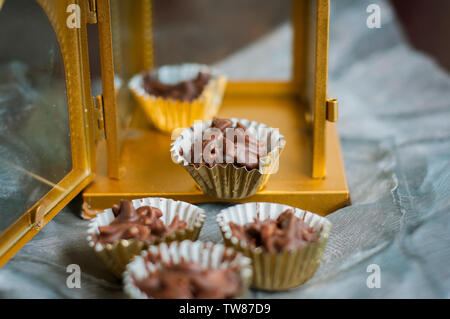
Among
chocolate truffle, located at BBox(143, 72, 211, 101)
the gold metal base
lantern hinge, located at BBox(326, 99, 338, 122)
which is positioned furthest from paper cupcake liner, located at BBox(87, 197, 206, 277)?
chocolate truffle, located at BBox(143, 72, 211, 101)

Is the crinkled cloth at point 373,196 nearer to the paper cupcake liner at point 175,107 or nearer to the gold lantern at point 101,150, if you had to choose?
the gold lantern at point 101,150

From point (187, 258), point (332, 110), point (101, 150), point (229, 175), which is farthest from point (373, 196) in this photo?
point (101, 150)

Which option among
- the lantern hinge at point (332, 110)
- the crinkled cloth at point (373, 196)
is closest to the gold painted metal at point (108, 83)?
the crinkled cloth at point (373, 196)

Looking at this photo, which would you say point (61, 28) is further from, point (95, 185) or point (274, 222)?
point (274, 222)

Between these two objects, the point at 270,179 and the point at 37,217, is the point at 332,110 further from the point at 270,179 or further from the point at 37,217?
the point at 37,217
